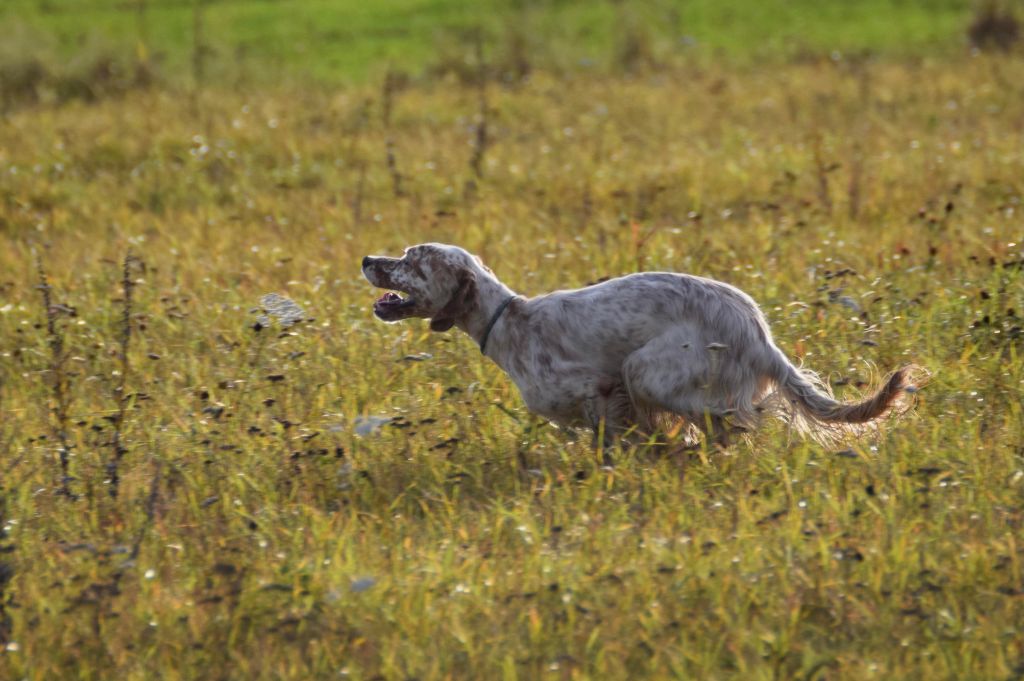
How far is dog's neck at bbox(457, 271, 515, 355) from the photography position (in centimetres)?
576

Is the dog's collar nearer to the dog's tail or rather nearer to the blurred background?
the dog's tail

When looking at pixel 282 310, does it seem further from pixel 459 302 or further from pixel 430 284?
pixel 459 302

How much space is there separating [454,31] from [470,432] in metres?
13.0

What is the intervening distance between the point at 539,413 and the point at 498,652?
1.78 m

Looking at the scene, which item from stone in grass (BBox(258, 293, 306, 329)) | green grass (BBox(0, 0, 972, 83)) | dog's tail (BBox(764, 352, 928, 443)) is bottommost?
green grass (BBox(0, 0, 972, 83))

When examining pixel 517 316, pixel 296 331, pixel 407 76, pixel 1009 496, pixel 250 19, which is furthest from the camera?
pixel 250 19

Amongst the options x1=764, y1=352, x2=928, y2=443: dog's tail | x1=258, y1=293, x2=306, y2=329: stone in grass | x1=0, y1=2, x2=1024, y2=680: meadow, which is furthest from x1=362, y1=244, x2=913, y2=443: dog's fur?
x1=258, y1=293, x2=306, y2=329: stone in grass

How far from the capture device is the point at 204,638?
406 centimetres

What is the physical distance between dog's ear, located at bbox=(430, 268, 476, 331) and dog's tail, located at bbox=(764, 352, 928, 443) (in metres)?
1.30

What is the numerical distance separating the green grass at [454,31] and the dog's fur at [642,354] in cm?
1045

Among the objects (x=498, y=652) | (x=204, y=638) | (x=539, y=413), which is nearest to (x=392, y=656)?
(x=498, y=652)

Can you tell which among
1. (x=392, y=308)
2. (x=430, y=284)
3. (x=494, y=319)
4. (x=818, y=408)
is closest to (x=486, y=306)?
(x=494, y=319)

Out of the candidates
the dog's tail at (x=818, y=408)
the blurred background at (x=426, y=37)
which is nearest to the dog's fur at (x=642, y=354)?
the dog's tail at (x=818, y=408)

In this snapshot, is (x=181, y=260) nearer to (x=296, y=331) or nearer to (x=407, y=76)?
(x=296, y=331)
